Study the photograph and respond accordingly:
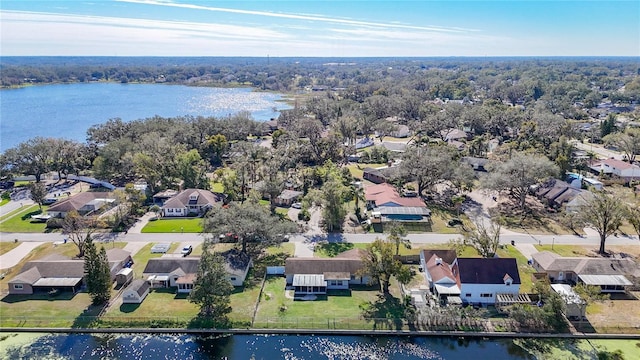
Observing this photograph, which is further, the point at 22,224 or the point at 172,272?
the point at 22,224

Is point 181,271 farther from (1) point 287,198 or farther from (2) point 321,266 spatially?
(1) point 287,198

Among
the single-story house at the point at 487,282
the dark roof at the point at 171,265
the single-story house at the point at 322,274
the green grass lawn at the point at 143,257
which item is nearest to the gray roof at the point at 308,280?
the single-story house at the point at 322,274

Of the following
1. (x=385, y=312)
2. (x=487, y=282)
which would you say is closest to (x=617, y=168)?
(x=487, y=282)

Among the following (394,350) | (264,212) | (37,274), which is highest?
(264,212)

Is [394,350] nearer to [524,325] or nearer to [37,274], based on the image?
[524,325]

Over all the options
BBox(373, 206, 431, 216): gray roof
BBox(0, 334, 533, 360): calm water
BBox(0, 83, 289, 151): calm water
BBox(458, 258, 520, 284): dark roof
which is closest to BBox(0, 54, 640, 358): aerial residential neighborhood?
BBox(458, 258, 520, 284): dark roof

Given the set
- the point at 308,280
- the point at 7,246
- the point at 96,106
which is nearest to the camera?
the point at 308,280

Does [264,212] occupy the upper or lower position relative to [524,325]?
upper

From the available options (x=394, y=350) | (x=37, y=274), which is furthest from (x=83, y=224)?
(x=394, y=350)
